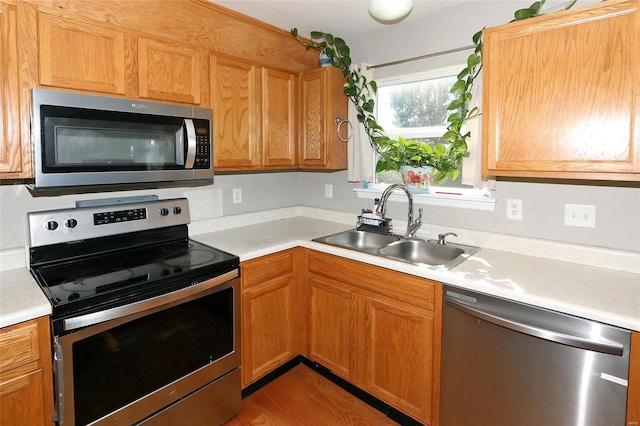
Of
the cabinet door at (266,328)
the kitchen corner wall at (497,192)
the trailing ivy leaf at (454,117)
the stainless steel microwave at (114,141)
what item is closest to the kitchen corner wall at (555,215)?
the kitchen corner wall at (497,192)

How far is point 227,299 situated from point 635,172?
1807mm

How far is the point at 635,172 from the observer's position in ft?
4.41

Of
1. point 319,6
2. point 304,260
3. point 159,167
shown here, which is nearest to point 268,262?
point 304,260

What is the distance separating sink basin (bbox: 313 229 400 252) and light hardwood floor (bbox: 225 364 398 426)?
862mm

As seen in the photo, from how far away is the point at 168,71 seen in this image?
1.85 meters

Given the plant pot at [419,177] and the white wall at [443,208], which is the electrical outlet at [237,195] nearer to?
the white wall at [443,208]

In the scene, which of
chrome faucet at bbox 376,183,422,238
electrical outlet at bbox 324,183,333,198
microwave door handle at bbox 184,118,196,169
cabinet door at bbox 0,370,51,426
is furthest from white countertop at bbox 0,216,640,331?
electrical outlet at bbox 324,183,333,198

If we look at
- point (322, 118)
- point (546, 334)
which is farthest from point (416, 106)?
point (546, 334)

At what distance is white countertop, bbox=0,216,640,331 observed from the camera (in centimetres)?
126

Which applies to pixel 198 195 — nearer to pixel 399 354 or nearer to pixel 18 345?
pixel 18 345

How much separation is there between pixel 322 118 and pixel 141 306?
5.30ft

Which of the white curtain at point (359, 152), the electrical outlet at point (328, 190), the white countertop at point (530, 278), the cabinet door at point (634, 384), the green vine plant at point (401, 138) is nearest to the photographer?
the cabinet door at point (634, 384)

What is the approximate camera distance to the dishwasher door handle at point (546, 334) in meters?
1.22

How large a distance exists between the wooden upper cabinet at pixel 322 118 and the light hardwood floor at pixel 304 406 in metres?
1.42
